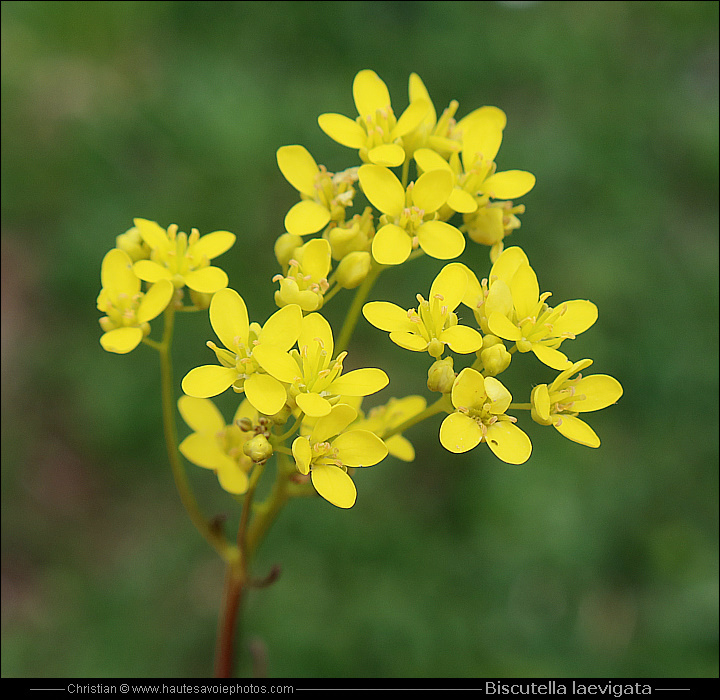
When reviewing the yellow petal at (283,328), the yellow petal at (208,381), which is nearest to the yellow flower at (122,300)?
the yellow petal at (208,381)

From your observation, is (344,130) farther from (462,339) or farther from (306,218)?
(462,339)

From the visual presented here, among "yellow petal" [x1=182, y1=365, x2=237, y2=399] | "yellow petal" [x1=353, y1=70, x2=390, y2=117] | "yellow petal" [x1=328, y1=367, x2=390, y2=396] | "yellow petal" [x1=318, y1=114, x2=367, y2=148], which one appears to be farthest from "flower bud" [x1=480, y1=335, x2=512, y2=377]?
"yellow petal" [x1=353, y1=70, x2=390, y2=117]

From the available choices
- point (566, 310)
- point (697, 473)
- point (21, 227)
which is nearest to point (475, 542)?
point (697, 473)

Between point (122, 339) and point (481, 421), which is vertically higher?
point (122, 339)

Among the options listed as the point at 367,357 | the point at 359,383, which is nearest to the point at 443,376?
the point at 359,383

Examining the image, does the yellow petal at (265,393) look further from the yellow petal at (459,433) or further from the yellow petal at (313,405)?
the yellow petal at (459,433)

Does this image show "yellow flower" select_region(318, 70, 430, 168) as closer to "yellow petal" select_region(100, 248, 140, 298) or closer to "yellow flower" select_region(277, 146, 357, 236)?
"yellow flower" select_region(277, 146, 357, 236)
